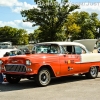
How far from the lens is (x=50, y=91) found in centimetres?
891

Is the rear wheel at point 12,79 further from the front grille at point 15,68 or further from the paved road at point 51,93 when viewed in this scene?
the paved road at point 51,93

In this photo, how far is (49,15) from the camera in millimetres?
54125

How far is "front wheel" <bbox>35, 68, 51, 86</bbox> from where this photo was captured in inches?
383

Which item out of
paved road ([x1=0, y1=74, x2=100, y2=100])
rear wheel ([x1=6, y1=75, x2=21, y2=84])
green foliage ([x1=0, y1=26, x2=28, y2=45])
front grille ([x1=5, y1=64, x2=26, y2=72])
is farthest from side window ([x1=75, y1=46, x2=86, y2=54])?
green foliage ([x1=0, y1=26, x2=28, y2=45])

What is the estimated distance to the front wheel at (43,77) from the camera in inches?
383

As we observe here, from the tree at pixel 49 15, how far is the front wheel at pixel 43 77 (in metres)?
43.3

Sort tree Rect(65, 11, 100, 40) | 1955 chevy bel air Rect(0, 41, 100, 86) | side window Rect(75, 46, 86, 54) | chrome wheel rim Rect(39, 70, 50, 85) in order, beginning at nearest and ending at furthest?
1955 chevy bel air Rect(0, 41, 100, 86)
chrome wheel rim Rect(39, 70, 50, 85)
side window Rect(75, 46, 86, 54)
tree Rect(65, 11, 100, 40)

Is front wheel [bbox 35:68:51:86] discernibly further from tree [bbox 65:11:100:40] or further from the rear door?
tree [bbox 65:11:100:40]

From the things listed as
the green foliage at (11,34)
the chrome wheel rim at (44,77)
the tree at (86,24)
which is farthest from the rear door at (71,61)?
the green foliage at (11,34)

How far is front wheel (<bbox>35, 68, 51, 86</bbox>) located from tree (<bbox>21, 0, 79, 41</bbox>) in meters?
43.3

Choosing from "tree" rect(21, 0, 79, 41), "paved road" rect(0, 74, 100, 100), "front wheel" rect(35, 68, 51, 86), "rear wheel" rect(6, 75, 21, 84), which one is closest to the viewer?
"paved road" rect(0, 74, 100, 100)

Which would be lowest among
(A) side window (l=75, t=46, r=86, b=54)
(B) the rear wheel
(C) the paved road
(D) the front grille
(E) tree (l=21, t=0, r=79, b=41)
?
(C) the paved road

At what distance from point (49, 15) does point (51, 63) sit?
44.7 metres

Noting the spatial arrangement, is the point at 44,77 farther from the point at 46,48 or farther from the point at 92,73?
the point at 92,73
